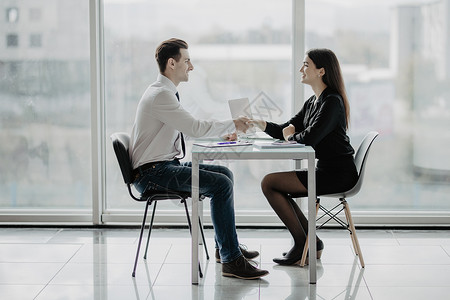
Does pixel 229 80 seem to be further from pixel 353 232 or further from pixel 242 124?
pixel 353 232

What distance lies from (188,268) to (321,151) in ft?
3.31

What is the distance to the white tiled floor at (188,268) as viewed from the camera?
3.39 m

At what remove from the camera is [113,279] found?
11.9 feet

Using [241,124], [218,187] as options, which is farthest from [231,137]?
[218,187]

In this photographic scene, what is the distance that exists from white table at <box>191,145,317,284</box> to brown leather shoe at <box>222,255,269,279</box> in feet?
0.69

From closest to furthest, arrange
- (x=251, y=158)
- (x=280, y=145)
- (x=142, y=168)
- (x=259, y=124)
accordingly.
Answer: (x=251, y=158), (x=280, y=145), (x=142, y=168), (x=259, y=124)

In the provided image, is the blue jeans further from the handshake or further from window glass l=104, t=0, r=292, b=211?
window glass l=104, t=0, r=292, b=211

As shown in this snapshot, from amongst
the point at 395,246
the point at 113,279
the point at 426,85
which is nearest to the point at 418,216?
the point at 395,246

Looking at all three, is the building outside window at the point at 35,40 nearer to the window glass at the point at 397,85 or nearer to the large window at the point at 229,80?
the large window at the point at 229,80

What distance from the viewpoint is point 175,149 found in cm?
385

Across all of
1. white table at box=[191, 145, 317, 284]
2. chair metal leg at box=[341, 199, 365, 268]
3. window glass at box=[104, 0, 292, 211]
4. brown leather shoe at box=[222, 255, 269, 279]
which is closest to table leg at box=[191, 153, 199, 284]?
white table at box=[191, 145, 317, 284]

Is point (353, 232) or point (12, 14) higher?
point (12, 14)

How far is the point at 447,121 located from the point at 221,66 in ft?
5.35

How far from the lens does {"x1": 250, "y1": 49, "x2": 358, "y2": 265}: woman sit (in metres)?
3.80
